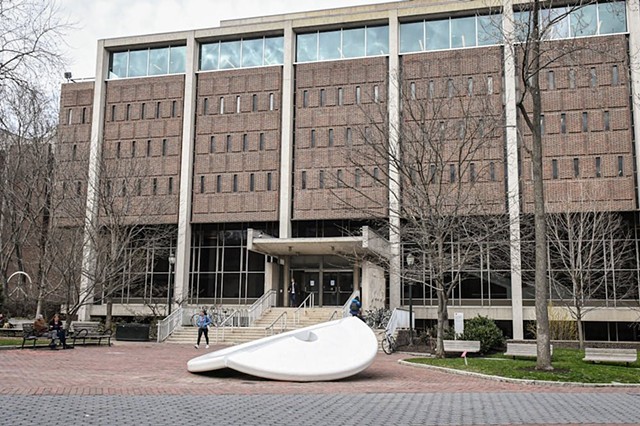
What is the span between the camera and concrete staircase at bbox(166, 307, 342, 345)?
1204 inches

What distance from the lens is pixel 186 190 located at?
42.1m

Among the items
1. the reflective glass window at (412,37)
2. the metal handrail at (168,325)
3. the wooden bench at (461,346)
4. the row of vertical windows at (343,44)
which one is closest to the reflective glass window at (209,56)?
the row of vertical windows at (343,44)

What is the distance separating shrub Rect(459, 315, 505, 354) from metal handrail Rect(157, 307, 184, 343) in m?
14.2

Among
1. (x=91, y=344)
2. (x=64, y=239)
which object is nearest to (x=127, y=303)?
(x=64, y=239)

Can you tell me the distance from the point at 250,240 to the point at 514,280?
14.7m

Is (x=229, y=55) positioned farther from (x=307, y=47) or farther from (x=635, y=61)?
(x=635, y=61)

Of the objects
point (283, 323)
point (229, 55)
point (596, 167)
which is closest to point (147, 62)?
point (229, 55)

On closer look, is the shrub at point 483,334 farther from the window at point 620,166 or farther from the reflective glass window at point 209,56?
the reflective glass window at point 209,56

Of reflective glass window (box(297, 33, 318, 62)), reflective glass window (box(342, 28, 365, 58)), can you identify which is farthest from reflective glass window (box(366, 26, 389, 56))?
reflective glass window (box(297, 33, 318, 62))

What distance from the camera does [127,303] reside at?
43.5 m

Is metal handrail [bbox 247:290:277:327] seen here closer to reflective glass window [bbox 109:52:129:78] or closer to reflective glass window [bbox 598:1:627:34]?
reflective glass window [bbox 109:52:129:78]

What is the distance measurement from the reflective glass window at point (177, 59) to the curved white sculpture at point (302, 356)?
32.0 meters

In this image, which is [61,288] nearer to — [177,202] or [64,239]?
[64,239]

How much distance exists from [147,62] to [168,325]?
832 inches
